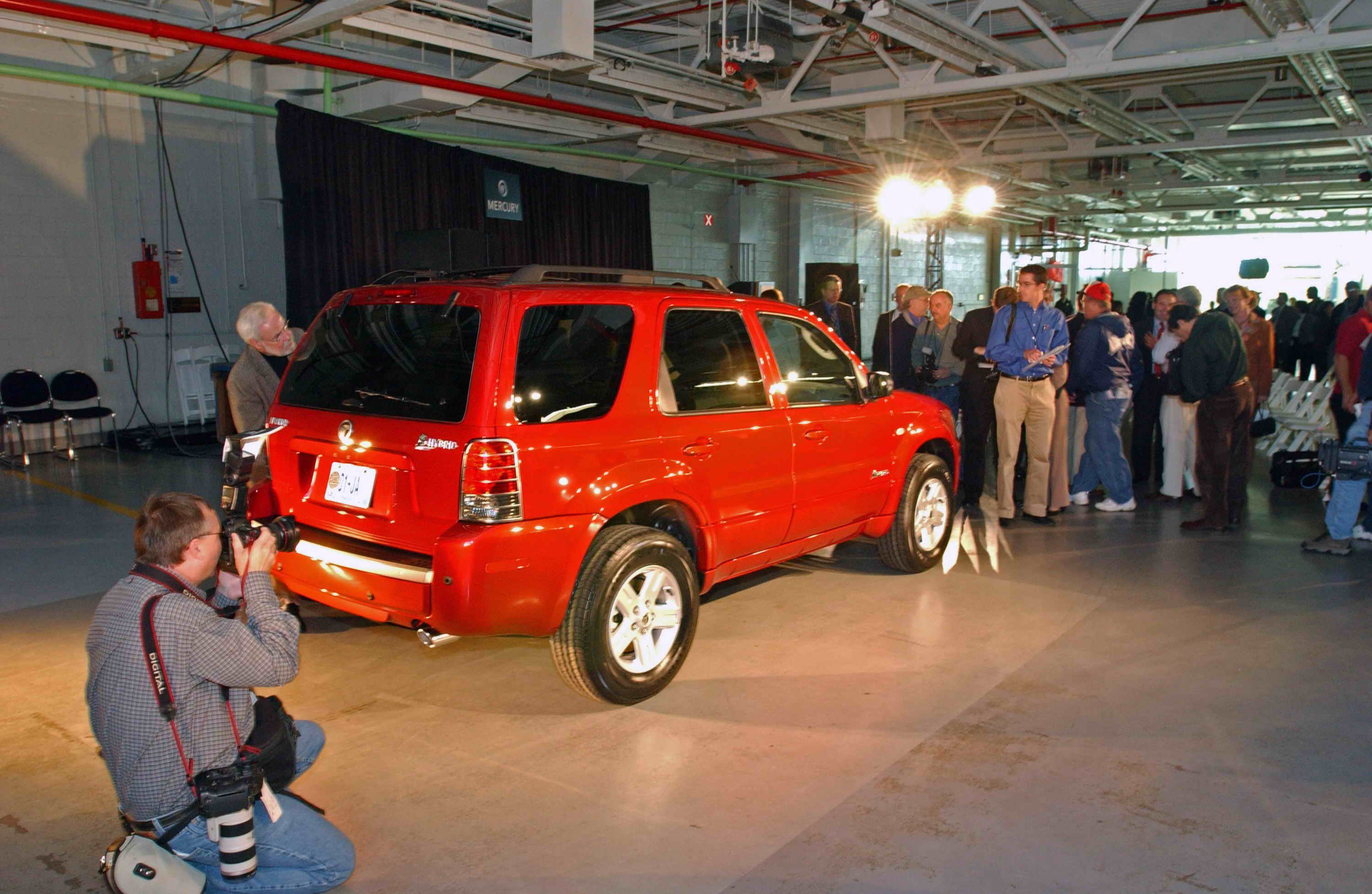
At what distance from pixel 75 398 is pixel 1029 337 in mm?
9161

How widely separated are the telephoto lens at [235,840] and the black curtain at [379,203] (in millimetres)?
6775

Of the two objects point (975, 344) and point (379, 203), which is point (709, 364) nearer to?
point (975, 344)

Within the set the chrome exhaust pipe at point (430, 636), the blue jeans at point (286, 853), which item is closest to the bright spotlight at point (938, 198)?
the chrome exhaust pipe at point (430, 636)

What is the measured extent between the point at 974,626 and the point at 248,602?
3.50 meters

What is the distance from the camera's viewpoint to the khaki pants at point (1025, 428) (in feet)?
21.9

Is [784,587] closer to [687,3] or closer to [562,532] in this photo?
[562,532]

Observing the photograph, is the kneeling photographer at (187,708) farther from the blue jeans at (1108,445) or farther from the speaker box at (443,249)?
the speaker box at (443,249)

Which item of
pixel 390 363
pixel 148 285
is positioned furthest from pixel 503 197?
pixel 390 363

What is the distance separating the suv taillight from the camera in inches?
130

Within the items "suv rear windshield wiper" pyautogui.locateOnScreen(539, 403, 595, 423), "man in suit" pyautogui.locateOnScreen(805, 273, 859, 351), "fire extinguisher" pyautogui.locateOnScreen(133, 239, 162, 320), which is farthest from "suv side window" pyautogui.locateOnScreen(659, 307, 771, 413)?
"fire extinguisher" pyautogui.locateOnScreen(133, 239, 162, 320)

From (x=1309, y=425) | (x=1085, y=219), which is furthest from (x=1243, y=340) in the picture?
(x=1085, y=219)

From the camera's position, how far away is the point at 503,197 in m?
12.9

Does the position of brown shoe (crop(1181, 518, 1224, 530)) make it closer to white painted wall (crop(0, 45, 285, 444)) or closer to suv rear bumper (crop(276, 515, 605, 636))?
suv rear bumper (crop(276, 515, 605, 636))

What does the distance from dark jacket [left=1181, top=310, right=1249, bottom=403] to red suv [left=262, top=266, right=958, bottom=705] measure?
12.1ft
